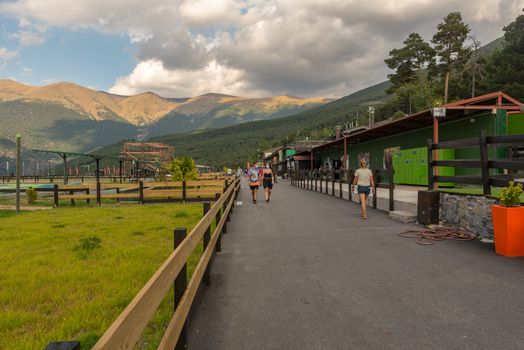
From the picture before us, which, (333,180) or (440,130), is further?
(440,130)

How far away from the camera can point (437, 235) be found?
7273 mm

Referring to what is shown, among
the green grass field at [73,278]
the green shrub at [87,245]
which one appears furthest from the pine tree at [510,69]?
the green shrub at [87,245]

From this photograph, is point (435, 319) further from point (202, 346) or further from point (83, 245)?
point (83, 245)

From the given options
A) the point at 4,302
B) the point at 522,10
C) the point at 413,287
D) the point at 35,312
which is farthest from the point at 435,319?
the point at 522,10

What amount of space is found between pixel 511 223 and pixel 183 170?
59.2ft

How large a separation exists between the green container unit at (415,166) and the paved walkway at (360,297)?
11484 mm

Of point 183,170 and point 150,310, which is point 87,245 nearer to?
point 150,310

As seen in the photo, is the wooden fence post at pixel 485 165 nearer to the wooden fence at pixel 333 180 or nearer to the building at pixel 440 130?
the wooden fence at pixel 333 180

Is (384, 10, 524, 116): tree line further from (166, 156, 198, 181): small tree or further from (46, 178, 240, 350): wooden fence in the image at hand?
(46, 178, 240, 350): wooden fence

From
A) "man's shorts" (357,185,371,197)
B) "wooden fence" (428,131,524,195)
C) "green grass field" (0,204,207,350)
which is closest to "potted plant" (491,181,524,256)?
"wooden fence" (428,131,524,195)

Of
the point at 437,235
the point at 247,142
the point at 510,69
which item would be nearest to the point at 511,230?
the point at 437,235

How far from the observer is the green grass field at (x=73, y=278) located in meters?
3.42

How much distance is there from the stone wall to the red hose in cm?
19

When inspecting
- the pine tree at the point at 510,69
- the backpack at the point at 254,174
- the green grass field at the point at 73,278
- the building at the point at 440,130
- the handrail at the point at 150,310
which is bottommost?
the green grass field at the point at 73,278
